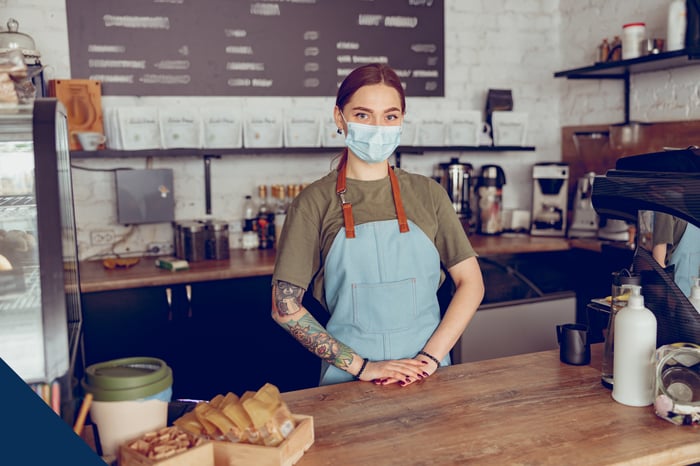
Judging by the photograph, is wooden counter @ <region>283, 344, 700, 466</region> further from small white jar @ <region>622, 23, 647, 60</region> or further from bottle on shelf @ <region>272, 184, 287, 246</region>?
small white jar @ <region>622, 23, 647, 60</region>

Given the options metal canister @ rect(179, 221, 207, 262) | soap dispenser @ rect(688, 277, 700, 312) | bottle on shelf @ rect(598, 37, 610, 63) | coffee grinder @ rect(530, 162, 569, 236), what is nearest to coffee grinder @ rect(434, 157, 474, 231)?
coffee grinder @ rect(530, 162, 569, 236)

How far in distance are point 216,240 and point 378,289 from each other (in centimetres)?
170

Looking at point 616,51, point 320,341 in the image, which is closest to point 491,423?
point 320,341

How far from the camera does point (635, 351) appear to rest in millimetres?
1544

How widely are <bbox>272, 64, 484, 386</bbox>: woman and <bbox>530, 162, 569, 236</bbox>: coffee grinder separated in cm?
219

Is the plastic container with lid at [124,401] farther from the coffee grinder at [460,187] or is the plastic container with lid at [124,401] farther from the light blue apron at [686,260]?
the coffee grinder at [460,187]

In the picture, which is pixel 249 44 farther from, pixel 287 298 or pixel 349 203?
pixel 287 298

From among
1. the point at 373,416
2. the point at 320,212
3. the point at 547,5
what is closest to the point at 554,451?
the point at 373,416

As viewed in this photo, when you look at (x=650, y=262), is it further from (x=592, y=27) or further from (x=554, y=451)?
(x=592, y=27)

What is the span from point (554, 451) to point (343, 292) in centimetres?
81

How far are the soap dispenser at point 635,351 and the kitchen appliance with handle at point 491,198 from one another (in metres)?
2.57

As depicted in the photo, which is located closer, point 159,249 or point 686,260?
point 686,260

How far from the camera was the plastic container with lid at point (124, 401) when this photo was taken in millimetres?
1212

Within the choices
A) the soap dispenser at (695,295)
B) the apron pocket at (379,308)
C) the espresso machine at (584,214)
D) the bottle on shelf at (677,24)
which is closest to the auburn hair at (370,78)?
the apron pocket at (379,308)
